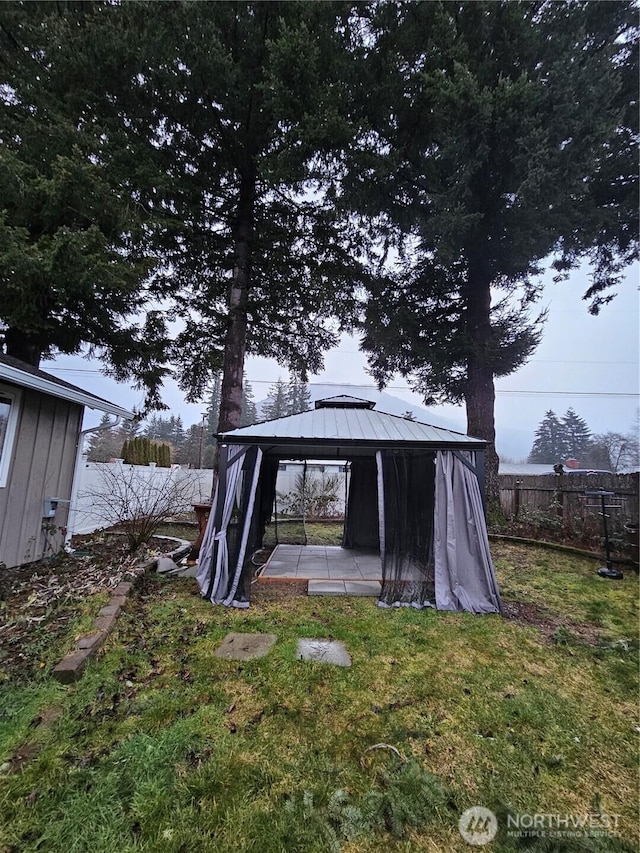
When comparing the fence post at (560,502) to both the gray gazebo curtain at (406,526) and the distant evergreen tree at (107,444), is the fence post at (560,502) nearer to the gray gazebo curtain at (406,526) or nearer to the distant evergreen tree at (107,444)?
the gray gazebo curtain at (406,526)

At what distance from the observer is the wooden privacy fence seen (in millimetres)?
5541

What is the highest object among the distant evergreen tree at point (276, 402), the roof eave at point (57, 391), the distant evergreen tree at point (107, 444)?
the distant evergreen tree at point (276, 402)

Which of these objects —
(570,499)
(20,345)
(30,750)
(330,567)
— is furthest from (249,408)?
(30,750)

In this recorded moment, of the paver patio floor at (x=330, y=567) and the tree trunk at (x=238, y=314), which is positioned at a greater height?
the tree trunk at (x=238, y=314)

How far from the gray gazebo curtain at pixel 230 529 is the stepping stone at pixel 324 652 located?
110 centimetres

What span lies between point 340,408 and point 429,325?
13.6 ft

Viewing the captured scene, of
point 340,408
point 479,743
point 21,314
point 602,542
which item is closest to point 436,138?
point 340,408

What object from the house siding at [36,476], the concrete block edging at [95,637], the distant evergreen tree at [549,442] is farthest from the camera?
the distant evergreen tree at [549,442]

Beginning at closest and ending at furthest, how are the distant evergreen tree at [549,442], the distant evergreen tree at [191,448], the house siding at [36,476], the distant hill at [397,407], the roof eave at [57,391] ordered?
the roof eave at [57,391]
the house siding at [36,476]
the distant hill at [397,407]
the distant evergreen tree at [191,448]
the distant evergreen tree at [549,442]

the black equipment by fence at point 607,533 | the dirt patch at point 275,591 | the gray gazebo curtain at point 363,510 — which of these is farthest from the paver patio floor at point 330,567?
the black equipment by fence at point 607,533

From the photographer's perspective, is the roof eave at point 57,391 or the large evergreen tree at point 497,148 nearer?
the roof eave at point 57,391

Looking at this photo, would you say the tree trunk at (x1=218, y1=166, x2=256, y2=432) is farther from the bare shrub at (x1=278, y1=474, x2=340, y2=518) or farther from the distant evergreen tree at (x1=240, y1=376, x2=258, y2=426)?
the distant evergreen tree at (x1=240, y1=376, x2=258, y2=426)

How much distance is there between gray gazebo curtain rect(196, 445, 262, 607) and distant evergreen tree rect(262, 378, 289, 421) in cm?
2675

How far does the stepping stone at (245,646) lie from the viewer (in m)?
2.79
